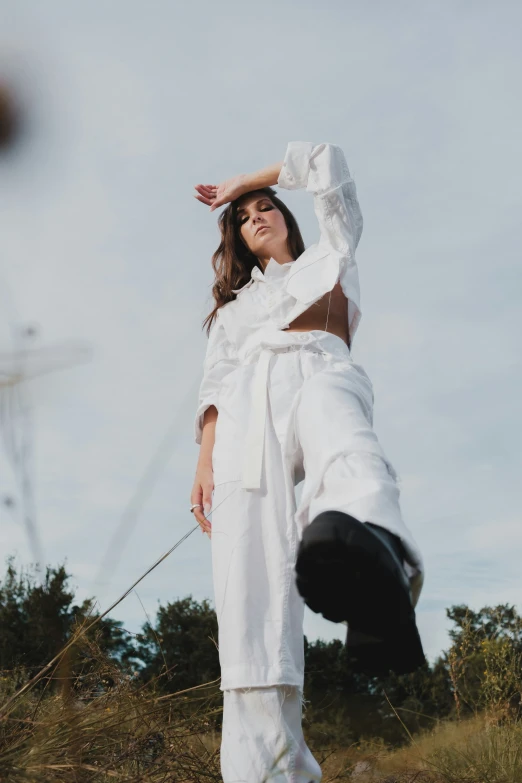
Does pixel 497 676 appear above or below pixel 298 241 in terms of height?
below

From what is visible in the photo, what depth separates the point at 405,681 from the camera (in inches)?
246

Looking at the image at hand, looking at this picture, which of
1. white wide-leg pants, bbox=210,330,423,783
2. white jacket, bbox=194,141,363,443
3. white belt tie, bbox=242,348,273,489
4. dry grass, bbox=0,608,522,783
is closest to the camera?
dry grass, bbox=0,608,522,783

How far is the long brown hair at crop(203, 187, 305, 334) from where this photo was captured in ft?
9.08

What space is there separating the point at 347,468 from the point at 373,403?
0.61 m

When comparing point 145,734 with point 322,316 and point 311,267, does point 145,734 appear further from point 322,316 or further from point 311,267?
point 311,267

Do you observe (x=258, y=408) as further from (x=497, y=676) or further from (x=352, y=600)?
(x=497, y=676)

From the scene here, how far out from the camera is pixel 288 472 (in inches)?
80.4

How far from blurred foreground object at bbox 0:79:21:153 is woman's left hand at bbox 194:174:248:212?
164cm

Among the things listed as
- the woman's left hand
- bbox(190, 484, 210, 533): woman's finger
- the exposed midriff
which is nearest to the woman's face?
the woman's left hand

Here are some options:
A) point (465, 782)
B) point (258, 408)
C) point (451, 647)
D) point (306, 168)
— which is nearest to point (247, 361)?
point (258, 408)

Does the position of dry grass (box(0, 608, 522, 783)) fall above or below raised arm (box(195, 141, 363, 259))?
below

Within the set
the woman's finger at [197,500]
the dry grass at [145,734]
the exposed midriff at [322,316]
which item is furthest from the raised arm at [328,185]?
the dry grass at [145,734]

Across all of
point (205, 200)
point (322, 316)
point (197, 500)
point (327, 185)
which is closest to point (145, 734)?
point (197, 500)

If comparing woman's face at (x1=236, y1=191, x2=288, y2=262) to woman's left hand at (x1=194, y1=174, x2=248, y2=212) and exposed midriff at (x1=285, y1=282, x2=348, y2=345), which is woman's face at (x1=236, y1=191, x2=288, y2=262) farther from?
exposed midriff at (x1=285, y1=282, x2=348, y2=345)
